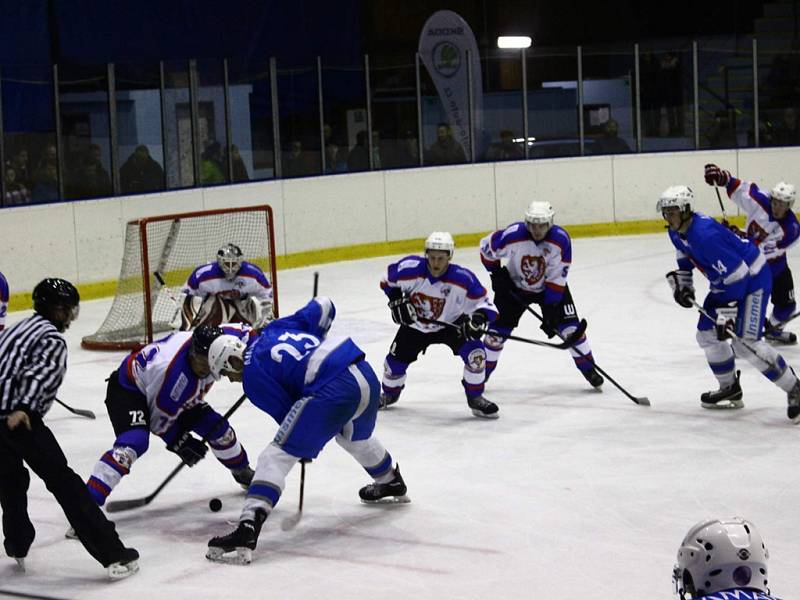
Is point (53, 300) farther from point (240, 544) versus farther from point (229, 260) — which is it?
point (229, 260)

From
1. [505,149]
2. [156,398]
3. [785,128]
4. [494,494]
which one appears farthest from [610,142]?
[156,398]

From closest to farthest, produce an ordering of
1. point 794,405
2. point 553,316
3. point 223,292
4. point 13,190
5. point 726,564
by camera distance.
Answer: point 726,564, point 794,405, point 553,316, point 223,292, point 13,190

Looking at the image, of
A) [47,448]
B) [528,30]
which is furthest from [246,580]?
[528,30]

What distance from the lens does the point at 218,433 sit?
5.41 metres

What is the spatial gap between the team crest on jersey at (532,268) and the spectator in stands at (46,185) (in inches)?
192

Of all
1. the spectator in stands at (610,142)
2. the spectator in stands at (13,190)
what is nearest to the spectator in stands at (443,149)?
the spectator in stands at (610,142)

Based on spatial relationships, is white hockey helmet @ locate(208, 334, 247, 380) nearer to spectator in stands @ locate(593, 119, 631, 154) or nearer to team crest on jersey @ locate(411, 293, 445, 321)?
team crest on jersey @ locate(411, 293, 445, 321)

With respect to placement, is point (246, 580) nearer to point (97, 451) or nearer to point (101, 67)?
point (97, 451)

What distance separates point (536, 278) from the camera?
7559mm

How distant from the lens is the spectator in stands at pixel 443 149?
14.0m

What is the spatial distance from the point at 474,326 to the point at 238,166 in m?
6.21

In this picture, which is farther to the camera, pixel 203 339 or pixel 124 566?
pixel 203 339

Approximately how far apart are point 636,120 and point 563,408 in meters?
7.83

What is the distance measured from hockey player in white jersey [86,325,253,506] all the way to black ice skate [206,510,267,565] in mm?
529
